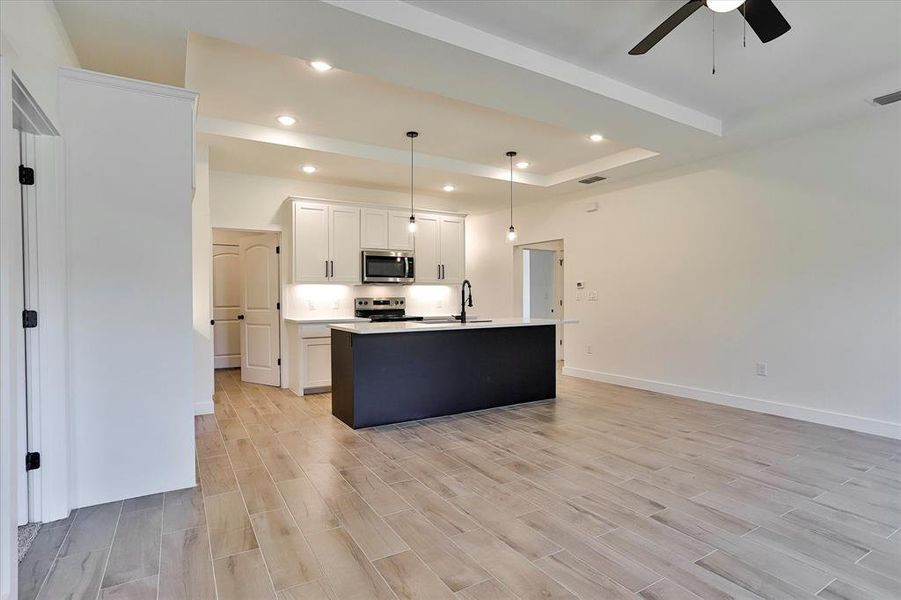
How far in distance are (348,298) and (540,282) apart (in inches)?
156

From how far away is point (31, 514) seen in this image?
7.81ft

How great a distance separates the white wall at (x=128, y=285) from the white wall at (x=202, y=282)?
198 cm

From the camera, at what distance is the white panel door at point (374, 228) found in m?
6.14

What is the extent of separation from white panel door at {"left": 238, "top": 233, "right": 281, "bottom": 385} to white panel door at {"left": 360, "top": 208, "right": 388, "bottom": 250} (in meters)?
1.16

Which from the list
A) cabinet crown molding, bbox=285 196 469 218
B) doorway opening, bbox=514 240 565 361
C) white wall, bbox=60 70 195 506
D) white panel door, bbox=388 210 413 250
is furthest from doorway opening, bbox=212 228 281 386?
doorway opening, bbox=514 240 565 361

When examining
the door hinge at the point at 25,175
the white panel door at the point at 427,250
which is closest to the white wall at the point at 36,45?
the door hinge at the point at 25,175

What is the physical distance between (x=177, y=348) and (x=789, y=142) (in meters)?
5.58

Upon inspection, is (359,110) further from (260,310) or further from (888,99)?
(888,99)

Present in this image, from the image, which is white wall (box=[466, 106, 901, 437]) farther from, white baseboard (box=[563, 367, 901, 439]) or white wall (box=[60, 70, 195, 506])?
white wall (box=[60, 70, 195, 506])

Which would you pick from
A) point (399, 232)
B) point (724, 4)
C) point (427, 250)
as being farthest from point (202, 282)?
point (724, 4)

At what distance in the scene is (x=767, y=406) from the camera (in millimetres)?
4621

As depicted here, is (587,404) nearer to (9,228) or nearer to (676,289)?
(676,289)

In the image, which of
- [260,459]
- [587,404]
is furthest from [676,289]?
[260,459]

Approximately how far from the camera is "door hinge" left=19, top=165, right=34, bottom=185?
7.70 feet
